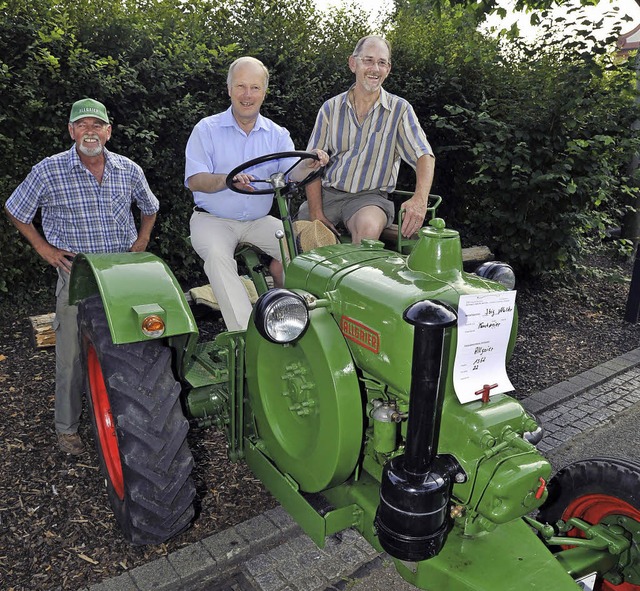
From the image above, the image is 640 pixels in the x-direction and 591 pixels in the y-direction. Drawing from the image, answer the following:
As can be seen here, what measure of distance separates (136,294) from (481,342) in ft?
4.46

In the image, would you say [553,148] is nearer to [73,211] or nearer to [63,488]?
[73,211]

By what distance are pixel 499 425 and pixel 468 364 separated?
0.64ft

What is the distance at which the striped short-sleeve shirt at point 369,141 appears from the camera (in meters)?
3.58

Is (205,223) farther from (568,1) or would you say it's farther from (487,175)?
(568,1)

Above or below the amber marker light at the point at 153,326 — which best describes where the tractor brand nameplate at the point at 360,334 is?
above

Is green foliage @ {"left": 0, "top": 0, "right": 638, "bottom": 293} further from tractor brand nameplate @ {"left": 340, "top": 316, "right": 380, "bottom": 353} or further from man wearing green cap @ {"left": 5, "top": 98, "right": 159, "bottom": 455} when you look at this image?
tractor brand nameplate @ {"left": 340, "top": 316, "right": 380, "bottom": 353}

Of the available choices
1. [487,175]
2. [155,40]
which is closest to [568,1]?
[487,175]

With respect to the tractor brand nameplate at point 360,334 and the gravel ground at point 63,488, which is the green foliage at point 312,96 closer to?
the gravel ground at point 63,488

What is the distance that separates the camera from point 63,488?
2.76 metres

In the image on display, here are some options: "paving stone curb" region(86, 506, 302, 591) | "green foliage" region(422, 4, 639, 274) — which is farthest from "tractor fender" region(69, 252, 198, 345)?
"green foliage" region(422, 4, 639, 274)

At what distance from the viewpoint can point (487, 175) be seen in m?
5.77

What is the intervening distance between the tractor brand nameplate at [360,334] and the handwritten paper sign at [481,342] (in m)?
0.28

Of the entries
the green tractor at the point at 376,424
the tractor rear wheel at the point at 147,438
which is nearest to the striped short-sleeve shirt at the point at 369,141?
the green tractor at the point at 376,424

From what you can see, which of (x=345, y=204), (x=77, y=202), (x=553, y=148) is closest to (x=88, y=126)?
(x=77, y=202)
